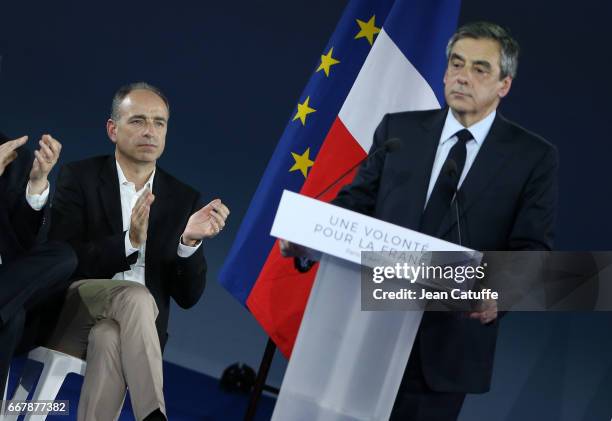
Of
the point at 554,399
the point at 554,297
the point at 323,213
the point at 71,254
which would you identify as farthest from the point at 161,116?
the point at 554,399

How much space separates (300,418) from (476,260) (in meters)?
0.53

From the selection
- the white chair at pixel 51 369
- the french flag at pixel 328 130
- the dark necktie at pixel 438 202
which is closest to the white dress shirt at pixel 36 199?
the white chair at pixel 51 369

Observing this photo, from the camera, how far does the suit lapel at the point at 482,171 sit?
2451 mm

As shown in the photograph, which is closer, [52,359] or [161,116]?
[52,359]

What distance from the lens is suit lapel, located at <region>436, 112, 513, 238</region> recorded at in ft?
8.04

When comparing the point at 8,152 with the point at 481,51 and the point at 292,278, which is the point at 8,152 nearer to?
the point at 292,278

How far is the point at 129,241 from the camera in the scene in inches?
114

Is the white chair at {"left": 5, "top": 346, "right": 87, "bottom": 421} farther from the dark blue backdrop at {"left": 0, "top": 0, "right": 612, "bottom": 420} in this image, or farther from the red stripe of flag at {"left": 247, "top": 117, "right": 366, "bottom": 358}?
the dark blue backdrop at {"left": 0, "top": 0, "right": 612, "bottom": 420}

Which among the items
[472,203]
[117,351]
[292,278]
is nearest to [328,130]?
[292,278]

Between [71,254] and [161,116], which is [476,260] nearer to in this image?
[71,254]

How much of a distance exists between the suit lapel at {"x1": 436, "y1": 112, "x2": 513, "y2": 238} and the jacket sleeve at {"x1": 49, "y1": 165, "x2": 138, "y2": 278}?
3.54 ft

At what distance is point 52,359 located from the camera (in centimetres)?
273

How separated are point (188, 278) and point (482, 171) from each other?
1.09 metres

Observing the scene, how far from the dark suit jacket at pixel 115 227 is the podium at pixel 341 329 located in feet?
3.38
